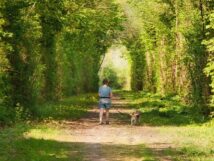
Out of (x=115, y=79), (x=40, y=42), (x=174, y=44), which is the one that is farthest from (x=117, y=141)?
(x=115, y=79)

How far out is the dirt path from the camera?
15.0 metres

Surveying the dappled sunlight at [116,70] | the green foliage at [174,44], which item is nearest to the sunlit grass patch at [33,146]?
the green foliage at [174,44]

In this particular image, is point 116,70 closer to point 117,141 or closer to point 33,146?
point 117,141

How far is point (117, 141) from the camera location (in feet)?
60.3

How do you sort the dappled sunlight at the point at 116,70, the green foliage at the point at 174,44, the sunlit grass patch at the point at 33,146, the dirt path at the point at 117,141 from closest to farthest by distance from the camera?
the sunlit grass patch at the point at 33,146
the dirt path at the point at 117,141
the green foliage at the point at 174,44
the dappled sunlight at the point at 116,70

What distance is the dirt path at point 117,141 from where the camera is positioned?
49.2ft

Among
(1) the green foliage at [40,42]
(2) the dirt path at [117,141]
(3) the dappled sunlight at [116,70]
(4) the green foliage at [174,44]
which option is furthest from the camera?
(3) the dappled sunlight at [116,70]

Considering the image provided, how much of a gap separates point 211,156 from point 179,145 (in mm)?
2608

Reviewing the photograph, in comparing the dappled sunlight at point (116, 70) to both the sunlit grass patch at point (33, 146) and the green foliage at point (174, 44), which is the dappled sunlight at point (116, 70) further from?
the sunlit grass patch at point (33, 146)

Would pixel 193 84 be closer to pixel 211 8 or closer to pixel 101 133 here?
pixel 211 8

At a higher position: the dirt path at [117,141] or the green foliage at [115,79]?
the green foliage at [115,79]

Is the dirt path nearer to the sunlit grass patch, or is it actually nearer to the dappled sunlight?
the sunlit grass patch

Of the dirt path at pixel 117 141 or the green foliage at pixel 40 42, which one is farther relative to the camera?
the green foliage at pixel 40 42

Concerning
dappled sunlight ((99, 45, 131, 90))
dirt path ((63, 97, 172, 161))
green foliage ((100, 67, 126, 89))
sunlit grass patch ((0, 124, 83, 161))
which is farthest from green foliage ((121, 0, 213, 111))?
dappled sunlight ((99, 45, 131, 90))
